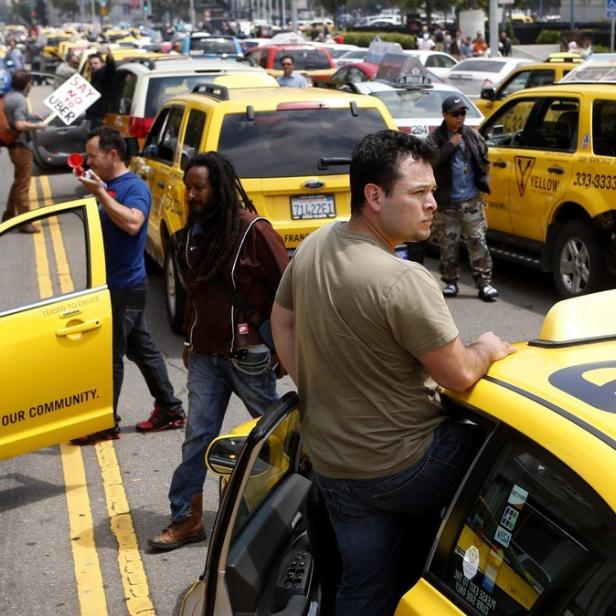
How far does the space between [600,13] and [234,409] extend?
68.0 m

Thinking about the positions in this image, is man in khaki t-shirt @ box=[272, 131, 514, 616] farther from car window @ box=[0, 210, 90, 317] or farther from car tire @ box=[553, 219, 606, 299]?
car tire @ box=[553, 219, 606, 299]

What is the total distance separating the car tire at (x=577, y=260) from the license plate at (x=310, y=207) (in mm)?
2192

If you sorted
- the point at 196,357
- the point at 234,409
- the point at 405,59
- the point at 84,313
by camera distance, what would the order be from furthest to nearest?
the point at 405,59
the point at 234,409
the point at 84,313
the point at 196,357

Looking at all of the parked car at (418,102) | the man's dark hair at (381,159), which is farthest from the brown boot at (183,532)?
the parked car at (418,102)

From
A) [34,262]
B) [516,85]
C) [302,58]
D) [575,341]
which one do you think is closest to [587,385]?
[575,341]

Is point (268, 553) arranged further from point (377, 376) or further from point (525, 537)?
point (525, 537)

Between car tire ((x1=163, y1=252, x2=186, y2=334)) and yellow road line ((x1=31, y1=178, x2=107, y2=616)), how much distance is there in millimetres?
2418

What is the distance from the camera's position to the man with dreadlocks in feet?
16.9

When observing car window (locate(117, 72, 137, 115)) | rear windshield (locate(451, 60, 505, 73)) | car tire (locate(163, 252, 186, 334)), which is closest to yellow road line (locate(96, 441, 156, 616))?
car tire (locate(163, 252, 186, 334))

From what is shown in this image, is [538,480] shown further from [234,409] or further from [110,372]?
[234,409]

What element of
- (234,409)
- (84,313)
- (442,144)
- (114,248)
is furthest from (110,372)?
(442,144)

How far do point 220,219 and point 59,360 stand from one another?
4.35ft

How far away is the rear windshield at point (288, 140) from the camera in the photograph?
881cm

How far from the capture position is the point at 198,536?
548 centimetres
